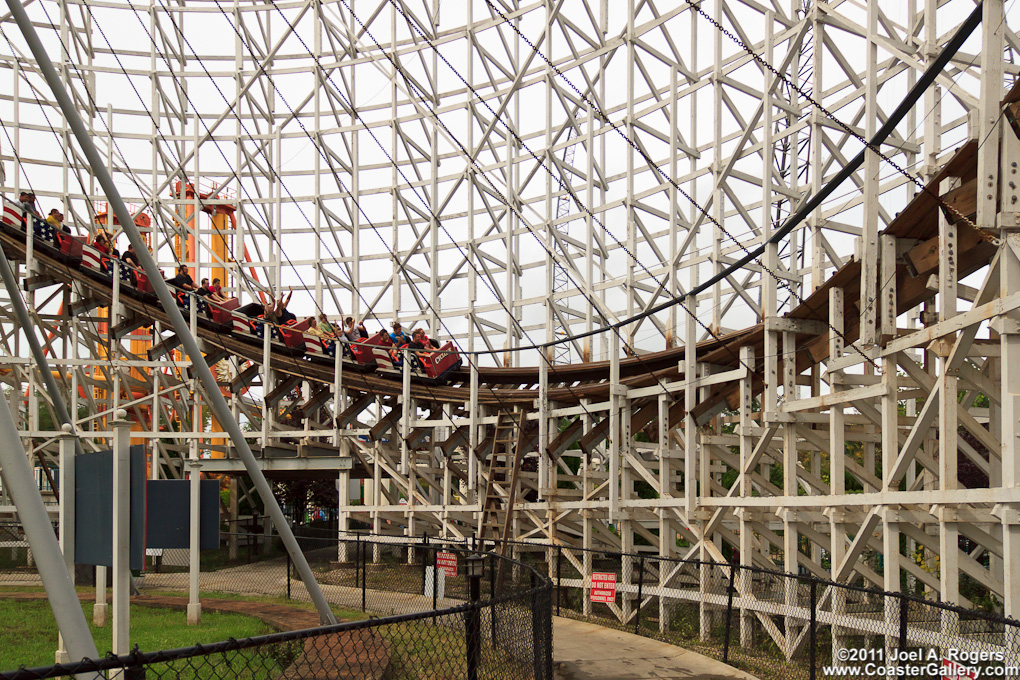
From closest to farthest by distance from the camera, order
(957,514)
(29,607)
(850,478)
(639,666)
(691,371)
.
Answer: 1. (957,514)
2. (639,666)
3. (29,607)
4. (691,371)
5. (850,478)

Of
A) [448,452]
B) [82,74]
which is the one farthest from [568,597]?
[82,74]

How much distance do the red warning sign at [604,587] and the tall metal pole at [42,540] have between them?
8233mm

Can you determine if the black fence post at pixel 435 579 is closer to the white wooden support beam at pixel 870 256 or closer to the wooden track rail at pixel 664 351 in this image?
the wooden track rail at pixel 664 351

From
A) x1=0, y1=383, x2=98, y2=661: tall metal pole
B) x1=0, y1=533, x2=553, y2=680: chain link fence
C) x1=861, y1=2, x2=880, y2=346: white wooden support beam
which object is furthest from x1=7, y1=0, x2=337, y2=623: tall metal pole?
x1=861, y1=2, x2=880, y2=346: white wooden support beam

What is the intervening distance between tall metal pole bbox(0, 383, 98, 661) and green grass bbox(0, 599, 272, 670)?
4.48 meters

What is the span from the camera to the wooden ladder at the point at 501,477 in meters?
18.3

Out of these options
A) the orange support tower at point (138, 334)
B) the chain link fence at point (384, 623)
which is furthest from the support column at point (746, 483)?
the orange support tower at point (138, 334)

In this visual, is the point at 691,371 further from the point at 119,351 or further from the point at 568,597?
the point at 119,351

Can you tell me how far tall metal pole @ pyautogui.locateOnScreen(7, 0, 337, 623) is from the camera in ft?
21.0

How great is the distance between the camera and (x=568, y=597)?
58.4 feet

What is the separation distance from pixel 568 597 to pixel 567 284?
12839 mm

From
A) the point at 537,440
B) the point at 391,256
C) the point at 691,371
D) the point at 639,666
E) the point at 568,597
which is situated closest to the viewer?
the point at 639,666

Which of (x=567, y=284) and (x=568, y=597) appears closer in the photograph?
(x=568, y=597)

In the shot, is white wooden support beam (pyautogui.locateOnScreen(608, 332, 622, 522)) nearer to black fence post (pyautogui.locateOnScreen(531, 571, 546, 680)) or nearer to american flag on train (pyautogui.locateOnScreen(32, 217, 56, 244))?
black fence post (pyautogui.locateOnScreen(531, 571, 546, 680))
